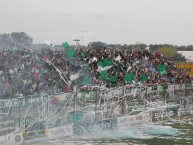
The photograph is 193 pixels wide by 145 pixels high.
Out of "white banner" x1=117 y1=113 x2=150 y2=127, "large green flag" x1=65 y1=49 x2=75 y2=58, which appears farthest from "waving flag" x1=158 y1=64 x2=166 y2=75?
"large green flag" x1=65 y1=49 x2=75 y2=58

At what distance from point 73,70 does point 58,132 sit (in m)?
7.93

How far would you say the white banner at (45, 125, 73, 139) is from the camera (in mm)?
17625

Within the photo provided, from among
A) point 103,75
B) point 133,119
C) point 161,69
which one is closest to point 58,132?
point 133,119

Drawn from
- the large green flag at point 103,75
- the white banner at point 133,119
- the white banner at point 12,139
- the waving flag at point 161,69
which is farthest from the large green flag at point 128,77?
the white banner at point 12,139

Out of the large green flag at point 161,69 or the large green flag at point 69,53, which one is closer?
the large green flag at point 69,53

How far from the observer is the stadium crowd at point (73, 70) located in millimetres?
20703

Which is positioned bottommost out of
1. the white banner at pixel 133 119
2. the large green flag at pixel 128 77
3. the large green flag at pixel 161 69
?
the white banner at pixel 133 119

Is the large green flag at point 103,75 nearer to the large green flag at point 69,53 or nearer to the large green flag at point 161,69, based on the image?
the large green flag at point 69,53

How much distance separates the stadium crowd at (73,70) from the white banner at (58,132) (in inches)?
89.0

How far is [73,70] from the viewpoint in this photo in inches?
1009

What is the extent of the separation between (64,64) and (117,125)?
5.67 m

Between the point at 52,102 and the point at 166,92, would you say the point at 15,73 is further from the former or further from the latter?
the point at 166,92

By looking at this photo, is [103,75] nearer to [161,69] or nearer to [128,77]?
[128,77]

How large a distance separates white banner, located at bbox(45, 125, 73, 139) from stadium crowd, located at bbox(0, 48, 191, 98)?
226 cm
